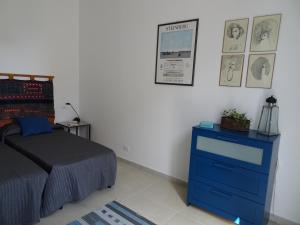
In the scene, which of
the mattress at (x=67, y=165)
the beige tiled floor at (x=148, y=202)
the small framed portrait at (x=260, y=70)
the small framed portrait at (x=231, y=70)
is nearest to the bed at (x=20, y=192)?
the mattress at (x=67, y=165)

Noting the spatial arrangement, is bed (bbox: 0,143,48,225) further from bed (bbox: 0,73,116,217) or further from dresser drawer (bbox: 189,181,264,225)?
dresser drawer (bbox: 189,181,264,225)

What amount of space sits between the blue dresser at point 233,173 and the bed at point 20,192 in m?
1.56

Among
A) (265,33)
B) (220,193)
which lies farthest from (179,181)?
(265,33)

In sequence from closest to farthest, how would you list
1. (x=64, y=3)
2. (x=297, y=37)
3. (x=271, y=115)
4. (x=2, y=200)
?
1. (x=2, y=200)
2. (x=297, y=37)
3. (x=271, y=115)
4. (x=64, y=3)

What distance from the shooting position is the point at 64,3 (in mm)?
3803

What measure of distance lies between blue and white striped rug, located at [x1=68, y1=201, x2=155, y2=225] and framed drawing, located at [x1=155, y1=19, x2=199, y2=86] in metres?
1.66

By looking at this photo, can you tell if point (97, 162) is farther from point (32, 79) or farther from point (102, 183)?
point (32, 79)

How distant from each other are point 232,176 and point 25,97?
319 centimetres

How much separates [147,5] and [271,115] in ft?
7.13

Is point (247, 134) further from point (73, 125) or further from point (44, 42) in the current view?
point (44, 42)

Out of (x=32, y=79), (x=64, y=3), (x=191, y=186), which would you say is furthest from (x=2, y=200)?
(x=64, y=3)

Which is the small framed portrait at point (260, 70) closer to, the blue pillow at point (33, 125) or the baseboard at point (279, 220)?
the baseboard at point (279, 220)

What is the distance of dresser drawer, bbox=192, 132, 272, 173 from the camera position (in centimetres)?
194

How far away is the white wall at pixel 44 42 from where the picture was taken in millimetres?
3205
